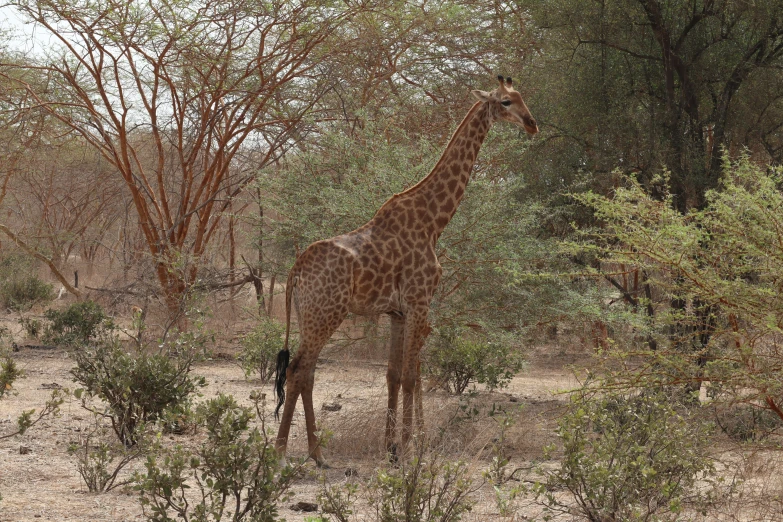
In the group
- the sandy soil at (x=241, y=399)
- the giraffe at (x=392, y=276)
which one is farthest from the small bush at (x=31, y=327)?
the giraffe at (x=392, y=276)

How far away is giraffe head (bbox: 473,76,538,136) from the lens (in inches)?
260

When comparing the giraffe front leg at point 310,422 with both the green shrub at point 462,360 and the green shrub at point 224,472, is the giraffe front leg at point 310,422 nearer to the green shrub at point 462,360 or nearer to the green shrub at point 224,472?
the green shrub at point 224,472

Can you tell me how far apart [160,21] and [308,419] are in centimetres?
900

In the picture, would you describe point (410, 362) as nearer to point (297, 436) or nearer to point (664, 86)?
point (297, 436)

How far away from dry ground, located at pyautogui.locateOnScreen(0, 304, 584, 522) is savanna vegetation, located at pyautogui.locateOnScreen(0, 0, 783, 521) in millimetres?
77

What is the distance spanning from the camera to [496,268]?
7.57 meters

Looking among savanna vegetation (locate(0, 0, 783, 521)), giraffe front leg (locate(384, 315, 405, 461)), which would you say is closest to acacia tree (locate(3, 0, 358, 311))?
savanna vegetation (locate(0, 0, 783, 521))

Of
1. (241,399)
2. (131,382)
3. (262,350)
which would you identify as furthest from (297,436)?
(262,350)

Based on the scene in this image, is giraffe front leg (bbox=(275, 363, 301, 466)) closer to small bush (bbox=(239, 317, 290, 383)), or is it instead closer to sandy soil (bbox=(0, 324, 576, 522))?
sandy soil (bbox=(0, 324, 576, 522))

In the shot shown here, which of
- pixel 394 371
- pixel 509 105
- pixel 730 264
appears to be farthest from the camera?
pixel 509 105

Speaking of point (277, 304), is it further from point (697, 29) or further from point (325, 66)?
point (697, 29)

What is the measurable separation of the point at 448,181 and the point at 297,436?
253cm

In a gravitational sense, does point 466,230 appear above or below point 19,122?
below

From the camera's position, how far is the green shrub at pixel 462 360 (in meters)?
9.07
